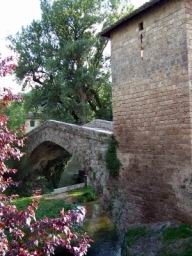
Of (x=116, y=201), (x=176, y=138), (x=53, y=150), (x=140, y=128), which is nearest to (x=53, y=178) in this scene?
(x=53, y=150)

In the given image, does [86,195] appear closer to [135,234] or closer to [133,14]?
[135,234]

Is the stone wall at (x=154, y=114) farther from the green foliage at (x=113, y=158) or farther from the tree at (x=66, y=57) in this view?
the tree at (x=66, y=57)

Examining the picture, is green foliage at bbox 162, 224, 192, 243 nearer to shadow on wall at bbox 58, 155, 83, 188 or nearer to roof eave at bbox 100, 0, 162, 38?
roof eave at bbox 100, 0, 162, 38

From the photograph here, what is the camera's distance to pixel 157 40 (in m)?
8.57

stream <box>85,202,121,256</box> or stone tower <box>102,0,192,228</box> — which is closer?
stone tower <box>102,0,192,228</box>

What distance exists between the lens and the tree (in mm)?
20906

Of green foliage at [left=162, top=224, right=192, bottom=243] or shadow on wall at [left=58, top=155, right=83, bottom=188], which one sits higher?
shadow on wall at [left=58, top=155, right=83, bottom=188]

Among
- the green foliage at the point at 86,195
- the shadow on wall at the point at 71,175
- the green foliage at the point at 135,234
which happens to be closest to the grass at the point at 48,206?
the green foliage at the point at 86,195

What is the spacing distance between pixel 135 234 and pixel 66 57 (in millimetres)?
14733

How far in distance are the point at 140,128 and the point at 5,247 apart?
5938 millimetres

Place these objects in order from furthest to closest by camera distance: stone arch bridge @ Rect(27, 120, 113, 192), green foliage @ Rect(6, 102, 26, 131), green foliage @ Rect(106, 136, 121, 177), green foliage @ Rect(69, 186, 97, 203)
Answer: green foliage @ Rect(6, 102, 26, 131) < green foliage @ Rect(69, 186, 97, 203) < stone arch bridge @ Rect(27, 120, 113, 192) < green foliage @ Rect(106, 136, 121, 177)

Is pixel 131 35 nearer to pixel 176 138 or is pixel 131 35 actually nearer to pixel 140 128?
pixel 140 128

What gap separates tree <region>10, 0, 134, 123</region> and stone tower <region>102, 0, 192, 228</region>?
35.1ft

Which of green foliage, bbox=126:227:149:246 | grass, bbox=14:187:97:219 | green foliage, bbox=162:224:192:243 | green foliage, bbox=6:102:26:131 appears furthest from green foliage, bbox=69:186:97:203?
green foliage, bbox=6:102:26:131
